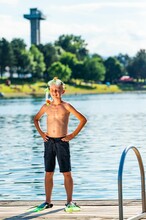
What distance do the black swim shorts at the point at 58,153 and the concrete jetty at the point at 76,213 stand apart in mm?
791

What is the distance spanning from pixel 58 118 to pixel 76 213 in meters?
1.66

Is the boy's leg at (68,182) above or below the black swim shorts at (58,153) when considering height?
below

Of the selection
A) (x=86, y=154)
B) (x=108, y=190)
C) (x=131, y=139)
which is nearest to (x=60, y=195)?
(x=108, y=190)

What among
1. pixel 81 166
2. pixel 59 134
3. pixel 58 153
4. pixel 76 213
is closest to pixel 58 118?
pixel 59 134

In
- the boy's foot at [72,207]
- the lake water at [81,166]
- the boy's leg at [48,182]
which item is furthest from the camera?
the lake water at [81,166]

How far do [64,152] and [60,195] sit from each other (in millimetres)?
9049

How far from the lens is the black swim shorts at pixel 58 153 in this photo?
40.6ft

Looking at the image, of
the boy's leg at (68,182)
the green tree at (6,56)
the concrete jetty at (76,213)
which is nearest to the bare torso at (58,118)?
the boy's leg at (68,182)

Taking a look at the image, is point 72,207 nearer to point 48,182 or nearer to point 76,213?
point 76,213

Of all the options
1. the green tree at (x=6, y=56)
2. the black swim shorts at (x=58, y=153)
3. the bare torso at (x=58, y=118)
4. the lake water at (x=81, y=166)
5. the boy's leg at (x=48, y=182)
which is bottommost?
the lake water at (x=81, y=166)

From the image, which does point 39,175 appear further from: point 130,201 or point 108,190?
point 130,201

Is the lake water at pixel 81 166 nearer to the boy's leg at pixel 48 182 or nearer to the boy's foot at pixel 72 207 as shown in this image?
the boy's leg at pixel 48 182

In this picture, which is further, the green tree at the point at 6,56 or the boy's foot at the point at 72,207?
the green tree at the point at 6,56

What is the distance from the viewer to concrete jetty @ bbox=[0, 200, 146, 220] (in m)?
11.8
